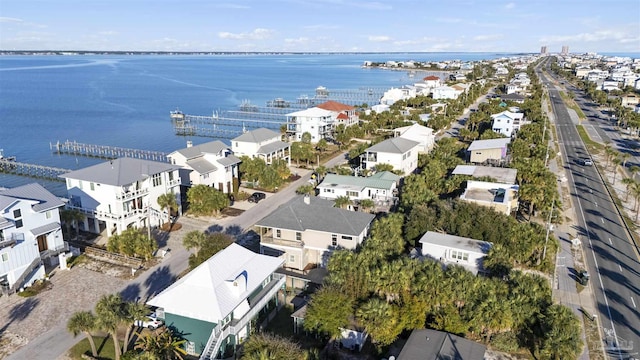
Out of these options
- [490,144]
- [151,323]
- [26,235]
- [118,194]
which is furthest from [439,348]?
[490,144]

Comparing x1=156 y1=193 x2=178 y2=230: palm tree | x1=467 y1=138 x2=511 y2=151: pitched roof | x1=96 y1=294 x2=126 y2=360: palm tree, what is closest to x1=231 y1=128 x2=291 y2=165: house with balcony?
x1=156 y1=193 x2=178 y2=230: palm tree

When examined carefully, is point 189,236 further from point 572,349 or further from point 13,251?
point 572,349

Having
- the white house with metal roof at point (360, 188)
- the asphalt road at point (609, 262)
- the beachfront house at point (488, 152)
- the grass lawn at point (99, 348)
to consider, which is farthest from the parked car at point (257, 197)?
the asphalt road at point (609, 262)

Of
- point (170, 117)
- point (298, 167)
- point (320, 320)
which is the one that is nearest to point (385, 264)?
point (320, 320)

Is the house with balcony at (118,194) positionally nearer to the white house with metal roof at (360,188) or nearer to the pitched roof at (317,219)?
the pitched roof at (317,219)

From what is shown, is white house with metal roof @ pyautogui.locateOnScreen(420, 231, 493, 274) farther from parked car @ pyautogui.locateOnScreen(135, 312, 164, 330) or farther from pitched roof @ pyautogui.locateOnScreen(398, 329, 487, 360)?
parked car @ pyautogui.locateOnScreen(135, 312, 164, 330)

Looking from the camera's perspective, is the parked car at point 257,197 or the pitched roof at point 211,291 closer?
the pitched roof at point 211,291
